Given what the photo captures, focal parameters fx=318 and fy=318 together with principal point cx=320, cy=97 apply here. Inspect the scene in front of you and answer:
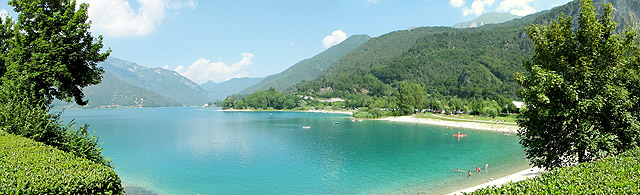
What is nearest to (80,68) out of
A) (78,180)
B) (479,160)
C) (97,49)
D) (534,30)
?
(97,49)

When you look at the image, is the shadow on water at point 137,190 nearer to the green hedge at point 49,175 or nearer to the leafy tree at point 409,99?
the green hedge at point 49,175

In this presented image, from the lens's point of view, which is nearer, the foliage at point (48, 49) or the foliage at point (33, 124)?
the foliage at point (33, 124)

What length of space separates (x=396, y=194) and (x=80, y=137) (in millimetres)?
23085

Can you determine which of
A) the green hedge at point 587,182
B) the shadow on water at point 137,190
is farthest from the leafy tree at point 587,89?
the shadow on water at point 137,190

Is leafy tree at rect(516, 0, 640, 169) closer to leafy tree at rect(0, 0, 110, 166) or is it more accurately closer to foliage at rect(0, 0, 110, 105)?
leafy tree at rect(0, 0, 110, 166)

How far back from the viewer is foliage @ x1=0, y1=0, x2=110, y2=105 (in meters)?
16.6

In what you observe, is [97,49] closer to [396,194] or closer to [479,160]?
[396,194]

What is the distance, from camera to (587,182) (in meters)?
8.52

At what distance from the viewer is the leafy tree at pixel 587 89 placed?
12578 mm

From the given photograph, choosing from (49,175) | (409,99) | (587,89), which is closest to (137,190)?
(49,175)

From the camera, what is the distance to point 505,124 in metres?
88.8

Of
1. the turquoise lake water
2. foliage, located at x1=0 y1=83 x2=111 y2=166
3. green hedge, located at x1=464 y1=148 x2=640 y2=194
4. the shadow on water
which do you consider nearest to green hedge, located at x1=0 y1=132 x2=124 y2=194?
foliage, located at x1=0 y1=83 x2=111 y2=166

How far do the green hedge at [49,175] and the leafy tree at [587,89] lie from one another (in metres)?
15.4

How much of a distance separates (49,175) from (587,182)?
1419 centimetres
